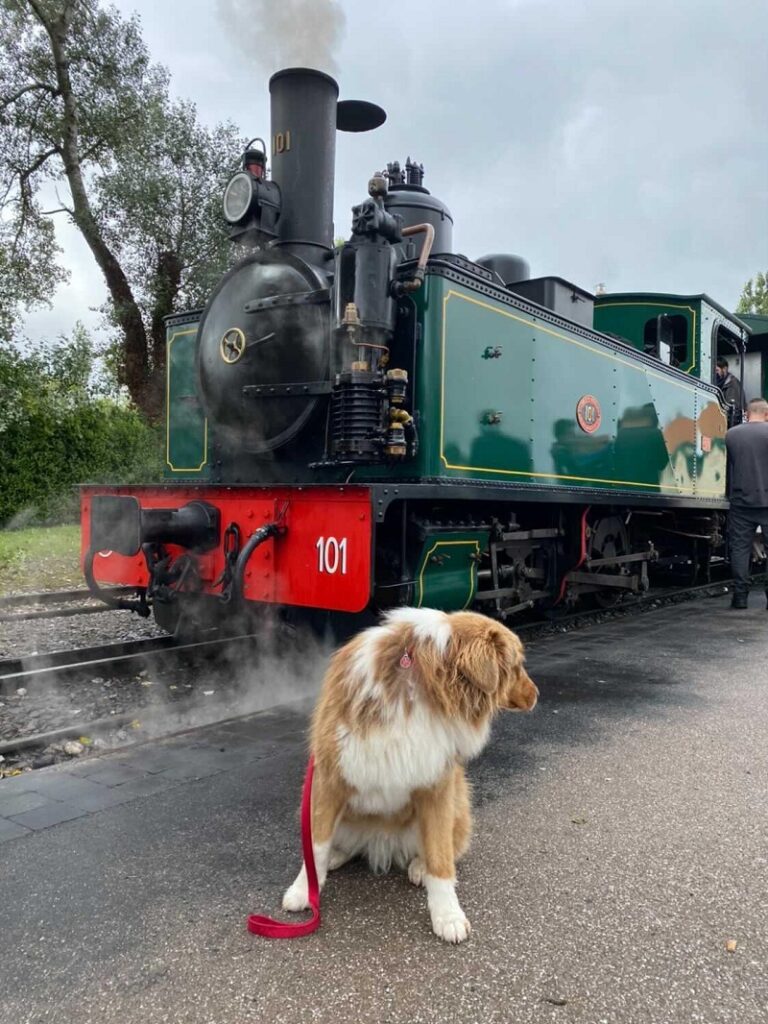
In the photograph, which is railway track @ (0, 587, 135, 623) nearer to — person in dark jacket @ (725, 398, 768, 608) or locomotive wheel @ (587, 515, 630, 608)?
locomotive wheel @ (587, 515, 630, 608)

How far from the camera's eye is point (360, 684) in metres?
2.02

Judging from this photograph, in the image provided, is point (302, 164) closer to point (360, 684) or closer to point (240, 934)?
point (360, 684)

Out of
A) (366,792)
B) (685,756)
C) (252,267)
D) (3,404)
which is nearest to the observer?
(366,792)

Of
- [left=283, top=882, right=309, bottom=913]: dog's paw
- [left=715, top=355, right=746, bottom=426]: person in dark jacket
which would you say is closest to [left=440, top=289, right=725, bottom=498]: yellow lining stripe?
[left=715, top=355, right=746, bottom=426]: person in dark jacket

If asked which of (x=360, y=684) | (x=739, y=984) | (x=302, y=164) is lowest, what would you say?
(x=739, y=984)

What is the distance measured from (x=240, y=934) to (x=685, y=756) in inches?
82.3

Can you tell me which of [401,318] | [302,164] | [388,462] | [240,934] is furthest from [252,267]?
[240,934]

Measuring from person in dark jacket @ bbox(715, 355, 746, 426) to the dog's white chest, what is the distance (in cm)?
791

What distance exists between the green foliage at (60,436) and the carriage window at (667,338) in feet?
36.8

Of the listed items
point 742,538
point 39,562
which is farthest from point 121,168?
point 742,538

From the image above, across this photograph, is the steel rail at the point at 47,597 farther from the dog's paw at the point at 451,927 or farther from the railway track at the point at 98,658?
the dog's paw at the point at 451,927

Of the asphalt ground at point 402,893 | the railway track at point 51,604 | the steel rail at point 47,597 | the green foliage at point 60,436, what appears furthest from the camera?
the green foliage at point 60,436

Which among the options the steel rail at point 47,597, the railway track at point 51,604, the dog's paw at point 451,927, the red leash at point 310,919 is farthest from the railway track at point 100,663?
the dog's paw at point 451,927

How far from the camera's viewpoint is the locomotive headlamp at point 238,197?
14.9ft
